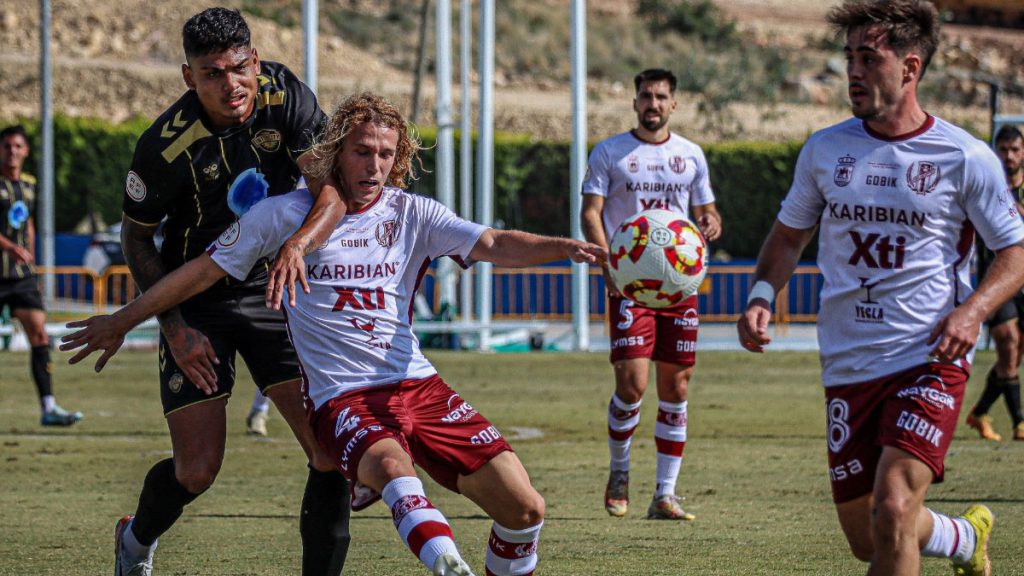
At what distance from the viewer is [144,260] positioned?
6129 millimetres

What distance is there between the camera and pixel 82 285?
1223 inches

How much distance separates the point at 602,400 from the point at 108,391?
5.26 metres

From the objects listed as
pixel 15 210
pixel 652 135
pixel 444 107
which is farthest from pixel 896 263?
pixel 444 107

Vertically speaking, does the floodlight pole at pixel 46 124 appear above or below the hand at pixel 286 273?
above

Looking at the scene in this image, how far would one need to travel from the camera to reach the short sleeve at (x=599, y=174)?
9375 millimetres

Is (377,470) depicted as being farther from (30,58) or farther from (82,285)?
(30,58)

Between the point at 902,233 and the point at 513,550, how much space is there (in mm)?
1775

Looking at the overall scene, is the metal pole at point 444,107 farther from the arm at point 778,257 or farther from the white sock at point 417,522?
the white sock at point 417,522

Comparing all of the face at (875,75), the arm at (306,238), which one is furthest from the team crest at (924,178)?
the arm at (306,238)

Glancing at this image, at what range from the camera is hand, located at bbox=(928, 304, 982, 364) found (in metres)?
5.00

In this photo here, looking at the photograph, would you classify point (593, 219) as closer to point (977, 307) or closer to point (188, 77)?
point (188, 77)

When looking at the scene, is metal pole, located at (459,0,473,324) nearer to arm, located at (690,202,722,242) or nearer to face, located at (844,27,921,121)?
arm, located at (690,202,722,242)

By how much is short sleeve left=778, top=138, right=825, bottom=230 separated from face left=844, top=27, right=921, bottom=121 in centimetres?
28

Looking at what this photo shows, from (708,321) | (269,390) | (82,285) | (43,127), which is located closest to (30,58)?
(82,285)
